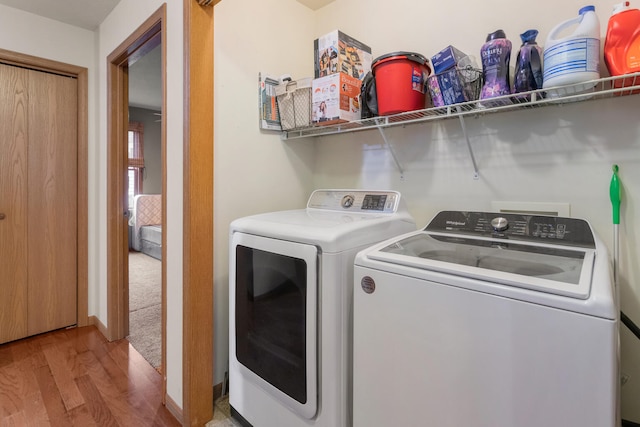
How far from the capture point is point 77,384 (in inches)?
73.0

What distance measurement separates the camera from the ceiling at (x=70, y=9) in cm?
213

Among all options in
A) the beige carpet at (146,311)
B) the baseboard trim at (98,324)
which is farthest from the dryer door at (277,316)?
the baseboard trim at (98,324)

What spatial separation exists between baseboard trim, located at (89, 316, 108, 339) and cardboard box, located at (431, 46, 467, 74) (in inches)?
115

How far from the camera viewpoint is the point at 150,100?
5285mm

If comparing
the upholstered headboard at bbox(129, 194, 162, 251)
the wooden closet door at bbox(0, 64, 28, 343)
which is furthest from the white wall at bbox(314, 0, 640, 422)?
the upholstered headboard at bbox(129, 194, 162, 251)

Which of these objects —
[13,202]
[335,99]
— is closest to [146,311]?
[13,202]

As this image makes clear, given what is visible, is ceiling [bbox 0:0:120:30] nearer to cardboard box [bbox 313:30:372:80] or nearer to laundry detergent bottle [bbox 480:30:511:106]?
cardboard box [bbox 313:30:372:80]

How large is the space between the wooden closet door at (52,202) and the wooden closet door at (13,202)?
39mm

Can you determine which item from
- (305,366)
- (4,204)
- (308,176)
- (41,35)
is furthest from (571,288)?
(41,35)

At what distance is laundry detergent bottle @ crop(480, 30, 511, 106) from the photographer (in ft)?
4.00

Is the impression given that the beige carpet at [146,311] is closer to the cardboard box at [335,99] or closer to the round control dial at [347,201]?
the round control dial at [347,201]

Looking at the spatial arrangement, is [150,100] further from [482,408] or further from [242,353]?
[482,408]

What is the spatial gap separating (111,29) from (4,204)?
4.88 feet

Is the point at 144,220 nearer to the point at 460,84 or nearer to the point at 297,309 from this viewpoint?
the point at 297,309
